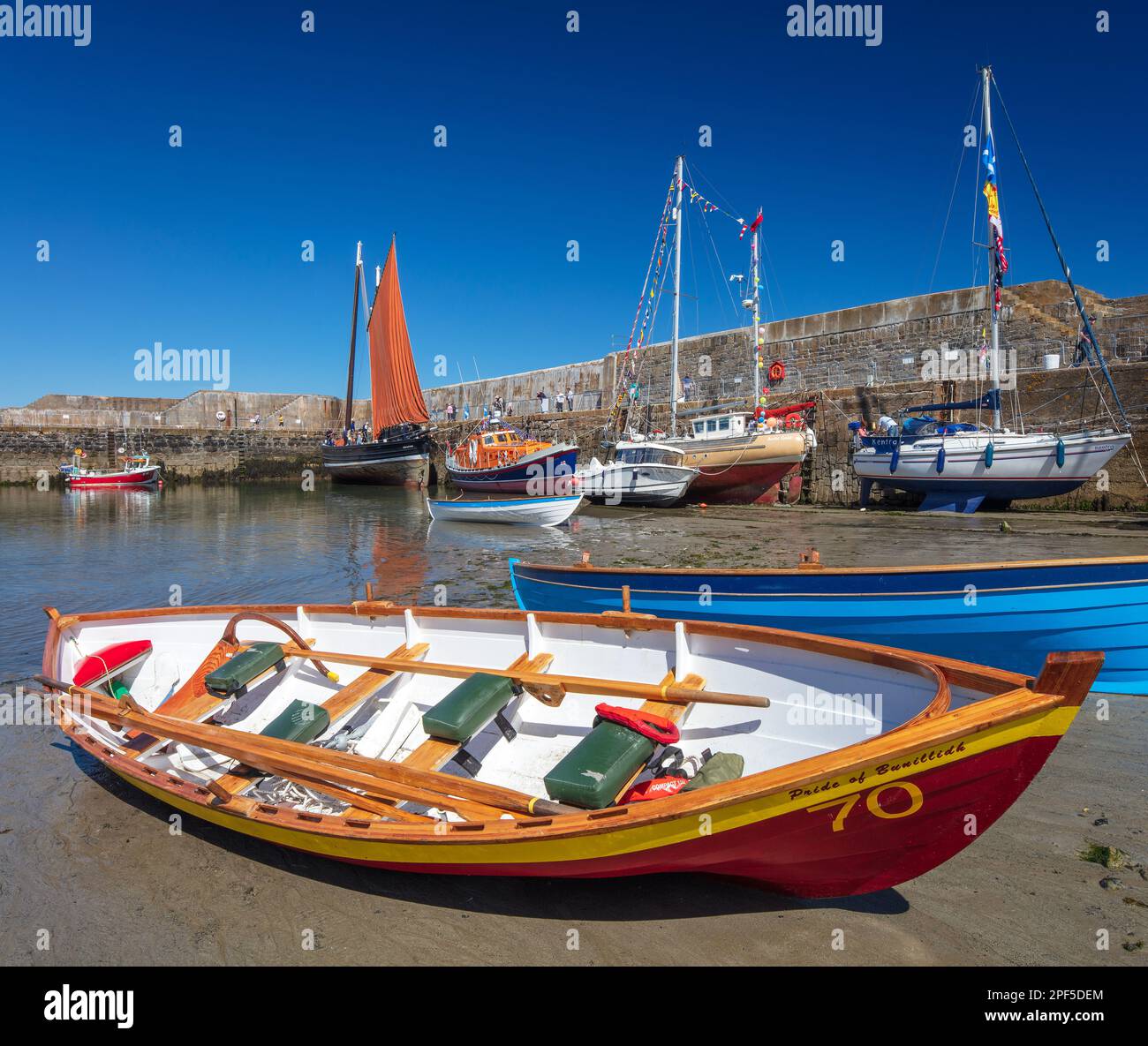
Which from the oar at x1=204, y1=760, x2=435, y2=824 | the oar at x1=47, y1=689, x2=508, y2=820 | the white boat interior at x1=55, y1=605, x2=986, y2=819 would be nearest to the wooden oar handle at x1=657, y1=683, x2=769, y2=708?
the white boat interior at x1=55, y1=605, x2=986, y2=819

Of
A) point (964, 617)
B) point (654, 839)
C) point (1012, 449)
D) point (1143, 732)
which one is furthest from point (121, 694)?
point (1012, 449)

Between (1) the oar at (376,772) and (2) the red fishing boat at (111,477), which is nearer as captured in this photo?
(1) the oar at (376,772)

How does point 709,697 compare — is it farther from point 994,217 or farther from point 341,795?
point 994,217

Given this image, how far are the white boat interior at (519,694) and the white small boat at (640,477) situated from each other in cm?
2056

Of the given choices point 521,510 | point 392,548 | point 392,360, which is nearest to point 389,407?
point 392,360

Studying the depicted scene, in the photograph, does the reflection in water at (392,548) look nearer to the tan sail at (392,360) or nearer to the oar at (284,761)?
the oar at (284,761)

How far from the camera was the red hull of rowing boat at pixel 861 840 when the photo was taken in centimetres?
304

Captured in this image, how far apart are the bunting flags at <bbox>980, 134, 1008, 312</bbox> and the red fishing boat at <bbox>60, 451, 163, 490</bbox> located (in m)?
42.2

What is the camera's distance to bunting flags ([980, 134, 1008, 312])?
65.9ft

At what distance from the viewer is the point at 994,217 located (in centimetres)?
2022

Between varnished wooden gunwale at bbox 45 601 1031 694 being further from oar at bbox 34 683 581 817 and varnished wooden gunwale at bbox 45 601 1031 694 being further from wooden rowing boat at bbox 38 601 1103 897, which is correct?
oar at bbox 34 683 581 817

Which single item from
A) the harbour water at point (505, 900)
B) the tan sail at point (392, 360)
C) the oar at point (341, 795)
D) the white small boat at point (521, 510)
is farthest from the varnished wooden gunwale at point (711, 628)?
the tan sail at point (392, 360)
